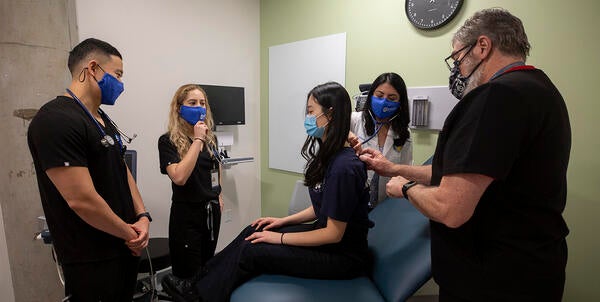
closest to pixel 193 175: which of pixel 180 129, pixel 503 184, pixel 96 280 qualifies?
pixel 180 129

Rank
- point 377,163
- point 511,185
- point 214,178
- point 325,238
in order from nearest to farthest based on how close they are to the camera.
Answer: point 511,185, point 325,238, point 377,163, point 214,178

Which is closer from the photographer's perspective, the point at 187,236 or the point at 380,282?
the point at 380,282

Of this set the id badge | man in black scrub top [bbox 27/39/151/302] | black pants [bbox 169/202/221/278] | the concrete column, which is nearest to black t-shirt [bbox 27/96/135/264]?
man in black scrub top [bbox 27/39/151/302]

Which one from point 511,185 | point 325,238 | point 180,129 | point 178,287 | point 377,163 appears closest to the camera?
point 511,185

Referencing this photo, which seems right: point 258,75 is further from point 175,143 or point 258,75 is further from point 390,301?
point 390,301

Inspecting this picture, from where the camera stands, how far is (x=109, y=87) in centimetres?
128

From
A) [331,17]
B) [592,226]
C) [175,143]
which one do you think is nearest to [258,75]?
[331,17]

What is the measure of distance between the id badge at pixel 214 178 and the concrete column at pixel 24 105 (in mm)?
1015

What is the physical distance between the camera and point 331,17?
259 cm

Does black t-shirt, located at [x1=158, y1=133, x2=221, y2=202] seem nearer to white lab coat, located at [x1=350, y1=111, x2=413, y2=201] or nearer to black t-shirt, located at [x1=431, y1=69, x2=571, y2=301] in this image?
white lab coat, located at [x1=350, y1=111, x2=413, y2=201]

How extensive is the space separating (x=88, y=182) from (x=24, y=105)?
1091 mm

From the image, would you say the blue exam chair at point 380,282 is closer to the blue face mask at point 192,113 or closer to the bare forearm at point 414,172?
the bare forearm at point 414,172

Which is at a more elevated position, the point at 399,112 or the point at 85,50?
the point at 85,50

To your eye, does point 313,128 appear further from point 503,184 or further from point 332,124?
point 503,184
